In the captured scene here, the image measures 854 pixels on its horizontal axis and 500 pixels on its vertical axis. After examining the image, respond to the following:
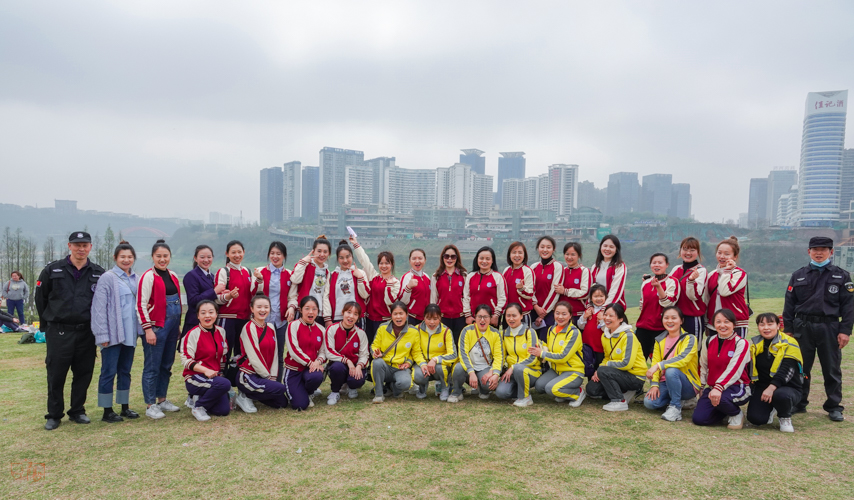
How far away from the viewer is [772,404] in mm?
4461

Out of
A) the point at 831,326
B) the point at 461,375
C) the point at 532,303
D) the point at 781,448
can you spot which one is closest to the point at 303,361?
the point at 461,375

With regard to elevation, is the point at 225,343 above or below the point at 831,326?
below

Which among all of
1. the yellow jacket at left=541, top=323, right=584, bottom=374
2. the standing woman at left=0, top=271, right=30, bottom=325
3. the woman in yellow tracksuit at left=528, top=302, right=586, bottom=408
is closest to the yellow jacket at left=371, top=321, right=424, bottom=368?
the woman in yellow tracksuit at left=528, top=302, right=586, bottom=408

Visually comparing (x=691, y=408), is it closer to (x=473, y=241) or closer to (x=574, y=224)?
(x=473, y=241)

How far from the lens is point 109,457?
12.7 feet

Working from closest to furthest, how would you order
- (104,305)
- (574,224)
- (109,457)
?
(109,457)
(104,305)
(574,224)

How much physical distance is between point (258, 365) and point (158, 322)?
1.02 metres

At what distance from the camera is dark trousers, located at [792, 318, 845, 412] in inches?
187

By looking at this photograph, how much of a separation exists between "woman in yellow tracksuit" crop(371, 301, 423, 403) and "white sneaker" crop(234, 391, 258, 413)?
1.26m

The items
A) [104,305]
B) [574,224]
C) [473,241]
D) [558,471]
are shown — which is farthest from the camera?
[574,224]

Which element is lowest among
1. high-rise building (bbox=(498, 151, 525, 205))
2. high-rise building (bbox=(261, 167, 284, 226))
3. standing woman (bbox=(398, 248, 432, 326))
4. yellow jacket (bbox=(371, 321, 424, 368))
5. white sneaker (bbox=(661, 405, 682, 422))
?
white sneaker (bbox=(661, 405, 682, 422))

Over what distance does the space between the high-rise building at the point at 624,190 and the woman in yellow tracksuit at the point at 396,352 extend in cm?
14281

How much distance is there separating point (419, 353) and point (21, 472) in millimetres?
3482

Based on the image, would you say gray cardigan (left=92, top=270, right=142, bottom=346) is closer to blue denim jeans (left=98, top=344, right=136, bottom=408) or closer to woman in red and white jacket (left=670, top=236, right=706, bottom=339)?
blue denim jeans (left=98, top=344, right=136, bottom=408)
